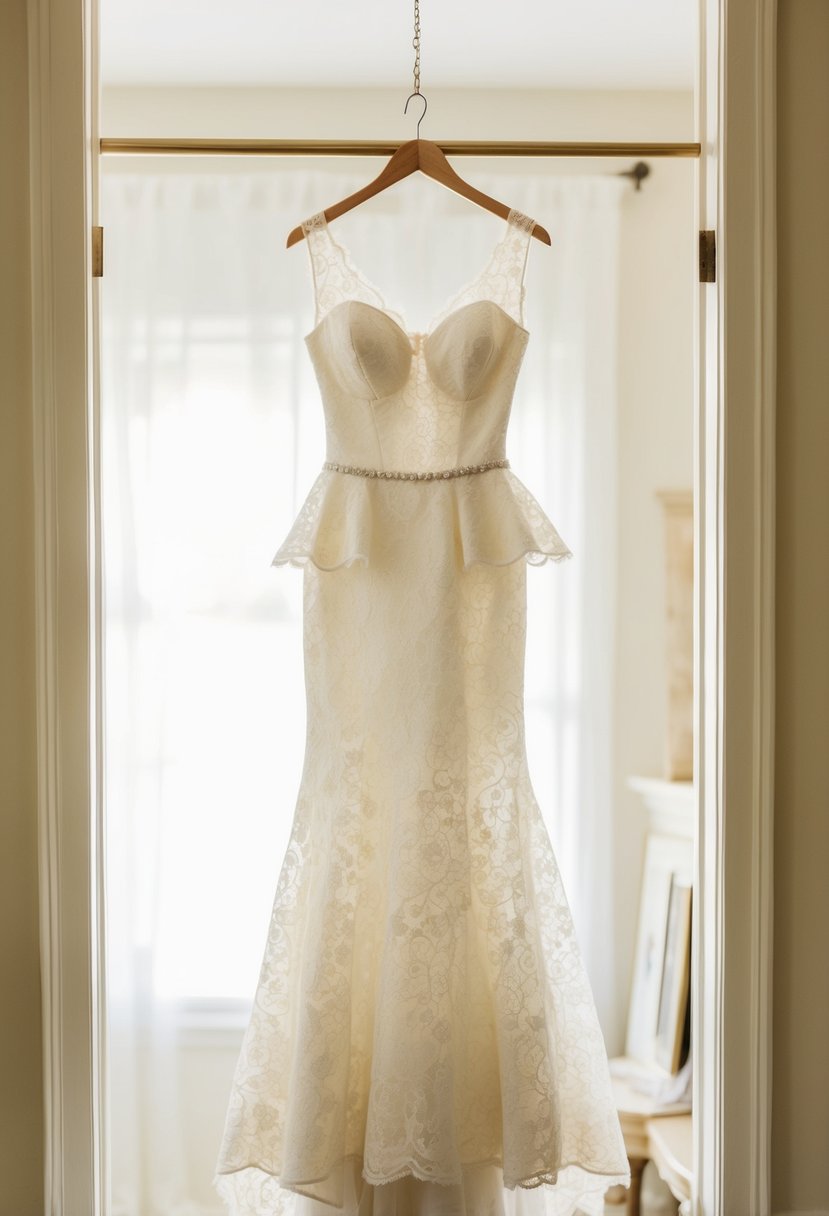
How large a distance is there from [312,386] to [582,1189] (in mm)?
1932

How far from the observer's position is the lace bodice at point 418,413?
1.55 metres

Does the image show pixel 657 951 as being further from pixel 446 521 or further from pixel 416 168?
pixel 416 168

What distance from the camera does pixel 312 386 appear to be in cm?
265

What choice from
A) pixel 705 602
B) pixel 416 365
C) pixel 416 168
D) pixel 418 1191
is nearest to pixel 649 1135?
pixel 418 1191

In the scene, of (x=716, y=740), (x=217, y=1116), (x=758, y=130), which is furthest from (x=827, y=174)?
(x=217, y=1116)

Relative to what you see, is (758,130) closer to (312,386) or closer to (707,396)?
(707,396)

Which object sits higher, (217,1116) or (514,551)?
(514,551)

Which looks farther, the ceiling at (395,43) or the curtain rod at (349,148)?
the ceiling at (395,43)

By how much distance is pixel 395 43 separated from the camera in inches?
96.8

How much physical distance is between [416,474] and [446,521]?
10cm

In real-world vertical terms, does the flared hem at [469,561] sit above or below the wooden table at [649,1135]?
above

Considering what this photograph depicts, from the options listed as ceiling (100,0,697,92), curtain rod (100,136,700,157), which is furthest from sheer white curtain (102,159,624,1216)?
curtain rod (100,136,700,157)

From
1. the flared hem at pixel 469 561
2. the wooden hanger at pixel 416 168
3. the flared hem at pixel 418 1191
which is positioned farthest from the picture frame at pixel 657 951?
the wooden hanger at pixel 416 168

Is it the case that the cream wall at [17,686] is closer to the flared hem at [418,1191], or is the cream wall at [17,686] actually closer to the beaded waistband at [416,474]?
the flared hem at [418,1191]
